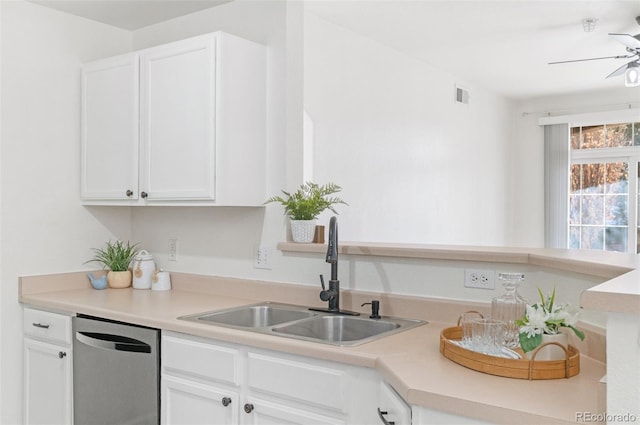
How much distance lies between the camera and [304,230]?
274 cm

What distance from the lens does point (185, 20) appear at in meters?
3.22

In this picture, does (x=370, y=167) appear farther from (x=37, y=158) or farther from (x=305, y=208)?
(x=37, y=158)

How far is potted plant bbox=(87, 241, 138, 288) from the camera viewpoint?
3207 mm

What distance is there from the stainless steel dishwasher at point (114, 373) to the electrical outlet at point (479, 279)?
1233 mm

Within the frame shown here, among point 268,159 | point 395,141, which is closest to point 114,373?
point 268,159

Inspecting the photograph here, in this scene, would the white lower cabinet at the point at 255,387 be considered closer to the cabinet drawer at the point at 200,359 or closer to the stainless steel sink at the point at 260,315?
the cabinet drawer at the point at 200,359

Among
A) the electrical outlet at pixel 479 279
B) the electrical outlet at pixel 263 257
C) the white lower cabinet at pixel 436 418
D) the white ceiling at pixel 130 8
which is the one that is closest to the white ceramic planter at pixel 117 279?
the electrical outlet at pixel 263 257

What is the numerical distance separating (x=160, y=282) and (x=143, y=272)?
12cm

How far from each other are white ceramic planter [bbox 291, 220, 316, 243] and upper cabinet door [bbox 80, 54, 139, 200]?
85cm

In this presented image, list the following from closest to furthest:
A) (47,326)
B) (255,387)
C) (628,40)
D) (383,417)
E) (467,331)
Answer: (383,417) → (467,331) → (255,387) → (47,326) → (628,40)

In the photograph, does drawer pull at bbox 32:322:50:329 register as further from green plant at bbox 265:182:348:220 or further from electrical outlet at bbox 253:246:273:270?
green plant at bbox 265:182:348:220

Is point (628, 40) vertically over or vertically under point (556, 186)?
over

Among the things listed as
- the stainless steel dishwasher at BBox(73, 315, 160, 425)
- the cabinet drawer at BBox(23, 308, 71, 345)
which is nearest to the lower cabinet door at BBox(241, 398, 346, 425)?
the stainless steel dishwasher at BBox(73, 315, 160, 425)

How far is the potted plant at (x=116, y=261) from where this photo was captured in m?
3.21
